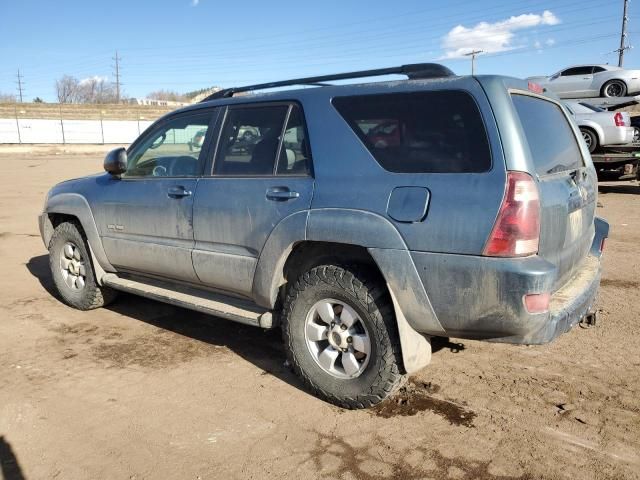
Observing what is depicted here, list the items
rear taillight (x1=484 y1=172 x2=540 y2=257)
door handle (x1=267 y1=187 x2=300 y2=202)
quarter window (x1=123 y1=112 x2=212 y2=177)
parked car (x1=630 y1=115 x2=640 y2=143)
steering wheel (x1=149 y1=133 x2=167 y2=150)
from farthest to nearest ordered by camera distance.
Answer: parked car (x1=630 y1=115 x2=640 y2=143), steering wheel (x1=149 y1=133 x2=167 y2=150), quarter window (x1=123 y1=112 x2=212 y2=177), door handle (x1=267 y1=187 x2=300 y2=202), rear taillight (x1=484 y1=172 x2=540 y2=257)

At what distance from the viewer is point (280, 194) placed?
3.52 meters

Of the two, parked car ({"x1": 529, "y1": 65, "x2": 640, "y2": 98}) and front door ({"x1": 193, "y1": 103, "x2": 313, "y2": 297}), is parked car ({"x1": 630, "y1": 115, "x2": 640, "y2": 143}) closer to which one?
parked car ({"x1": 529, "y1": 65, "x2": 640, "y2": 98})

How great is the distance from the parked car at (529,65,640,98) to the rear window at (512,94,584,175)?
14062 mm

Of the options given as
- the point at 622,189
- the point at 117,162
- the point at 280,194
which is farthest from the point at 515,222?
the point at 622,189

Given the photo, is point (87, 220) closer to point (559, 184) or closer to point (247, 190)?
point (247, 190)

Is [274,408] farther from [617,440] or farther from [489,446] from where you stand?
[617,440]

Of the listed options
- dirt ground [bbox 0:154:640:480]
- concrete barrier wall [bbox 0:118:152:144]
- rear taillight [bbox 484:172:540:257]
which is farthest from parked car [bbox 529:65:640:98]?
concrete barrier wall [bbox 0:118:152:144]

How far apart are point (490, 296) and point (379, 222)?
71 centimetres

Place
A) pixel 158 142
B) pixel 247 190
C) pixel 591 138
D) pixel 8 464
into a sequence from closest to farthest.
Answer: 1. pixel 8 464
2. pixel 247 190
3. pixel 158 142
4. pixel 591 138

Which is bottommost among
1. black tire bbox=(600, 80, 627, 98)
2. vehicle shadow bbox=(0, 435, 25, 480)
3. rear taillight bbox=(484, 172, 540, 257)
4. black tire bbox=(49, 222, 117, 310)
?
vehicle shadow bbox=(0, 435, 25, 480)

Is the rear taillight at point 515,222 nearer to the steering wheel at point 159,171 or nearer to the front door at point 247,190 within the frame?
the front door at point 247,190

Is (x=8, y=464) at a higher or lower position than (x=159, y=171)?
lower

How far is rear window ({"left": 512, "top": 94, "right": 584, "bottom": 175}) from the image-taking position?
311 cm

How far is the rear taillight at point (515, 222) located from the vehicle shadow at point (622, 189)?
496 inches
